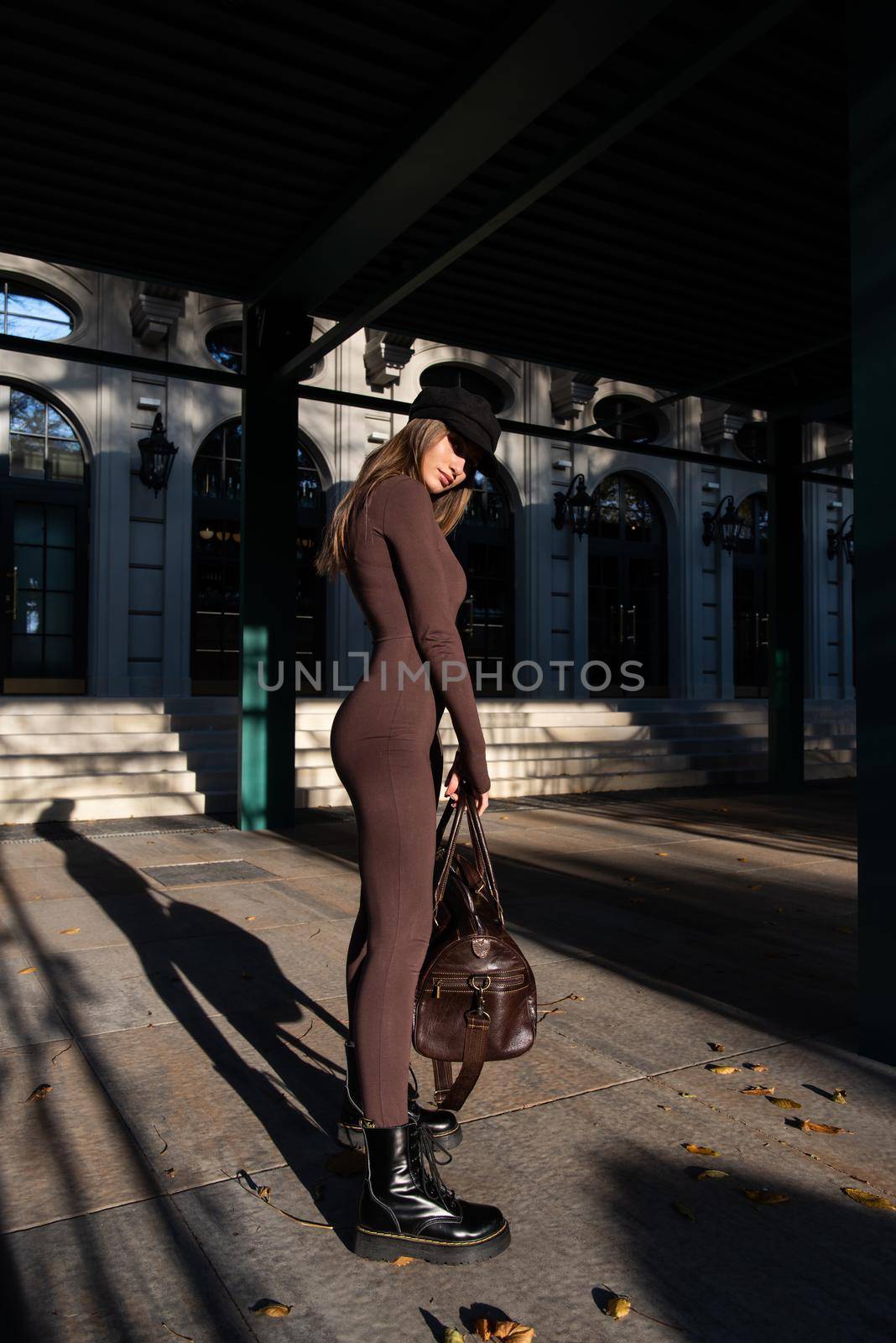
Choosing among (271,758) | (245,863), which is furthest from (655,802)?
(245,863)

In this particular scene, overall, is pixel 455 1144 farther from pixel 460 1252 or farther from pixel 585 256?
pixel 585 256

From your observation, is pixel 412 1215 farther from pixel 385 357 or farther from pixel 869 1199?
pixel 385 357

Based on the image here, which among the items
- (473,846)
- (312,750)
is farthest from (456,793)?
(312,750)

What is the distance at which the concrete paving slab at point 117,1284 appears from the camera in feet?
6.14

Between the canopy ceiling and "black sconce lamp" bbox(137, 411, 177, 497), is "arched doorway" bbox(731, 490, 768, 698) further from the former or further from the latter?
"black sconce lamp" bbox(137, 411, 177, 497)

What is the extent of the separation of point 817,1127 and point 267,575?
20.8 ft

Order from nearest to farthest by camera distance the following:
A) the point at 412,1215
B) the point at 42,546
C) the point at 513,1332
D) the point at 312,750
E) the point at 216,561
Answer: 1. the point at 513,1332
2. the point at 412,1215
3. the point at 312,750
4. the point at 42,546
5. the point at 216,561

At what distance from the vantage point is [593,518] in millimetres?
18406

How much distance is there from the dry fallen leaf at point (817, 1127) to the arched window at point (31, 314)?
13.8 m

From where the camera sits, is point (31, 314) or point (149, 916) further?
point (31, 314)

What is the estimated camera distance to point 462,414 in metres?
2.35

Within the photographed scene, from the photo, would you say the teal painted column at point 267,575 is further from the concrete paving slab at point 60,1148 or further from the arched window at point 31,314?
the arched window at point 31,314

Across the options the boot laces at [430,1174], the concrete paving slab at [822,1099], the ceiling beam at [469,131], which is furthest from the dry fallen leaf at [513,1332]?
the ceiling beam at [469,131]

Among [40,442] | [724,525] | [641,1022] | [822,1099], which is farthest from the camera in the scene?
[724,525]
